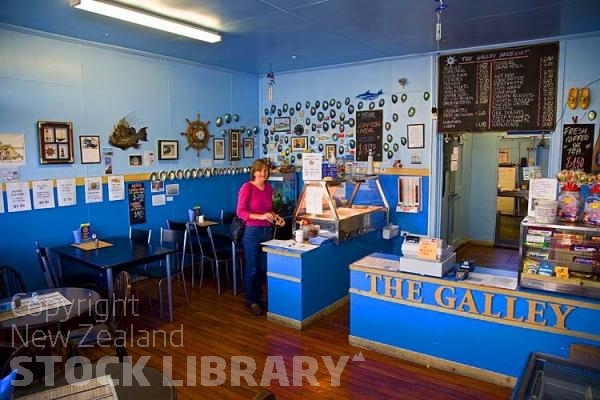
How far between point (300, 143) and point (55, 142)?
3.23 metres

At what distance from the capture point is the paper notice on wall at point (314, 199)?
166 inches

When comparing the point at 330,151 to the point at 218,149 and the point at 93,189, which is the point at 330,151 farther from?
the point at 93,189

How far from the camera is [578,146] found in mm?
4406

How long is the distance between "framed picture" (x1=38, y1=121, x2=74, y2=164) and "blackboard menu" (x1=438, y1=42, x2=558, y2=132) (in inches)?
163

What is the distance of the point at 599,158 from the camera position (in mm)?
4270

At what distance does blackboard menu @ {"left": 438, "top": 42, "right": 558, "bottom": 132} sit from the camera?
4.54 metres

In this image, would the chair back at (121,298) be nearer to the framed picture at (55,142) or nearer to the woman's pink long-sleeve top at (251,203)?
the woman's pink long-sleeve top at (251,203)

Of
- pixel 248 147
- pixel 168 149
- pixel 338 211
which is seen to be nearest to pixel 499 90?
pixel 338 211

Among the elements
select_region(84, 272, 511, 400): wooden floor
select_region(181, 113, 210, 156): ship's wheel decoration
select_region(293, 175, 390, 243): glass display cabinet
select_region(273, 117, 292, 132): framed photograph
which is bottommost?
select_region(84, 272, 511, 400): wooden floor

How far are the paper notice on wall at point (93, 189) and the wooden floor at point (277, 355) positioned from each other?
1.26 meters

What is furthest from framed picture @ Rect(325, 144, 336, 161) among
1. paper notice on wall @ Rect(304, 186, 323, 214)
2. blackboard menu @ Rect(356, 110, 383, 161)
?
paper notice on wall @ Rect(304, 186, 323, 214)

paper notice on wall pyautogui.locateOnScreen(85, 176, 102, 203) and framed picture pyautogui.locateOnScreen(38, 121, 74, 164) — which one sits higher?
framed picture pyautogui.locateOnScreen(38, 121, 74, 164)

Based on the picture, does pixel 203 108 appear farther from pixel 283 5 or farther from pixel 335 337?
pixel 335 337

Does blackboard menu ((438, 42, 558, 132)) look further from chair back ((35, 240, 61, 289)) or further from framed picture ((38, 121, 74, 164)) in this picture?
chair back ((35, 240, 61, 289))
